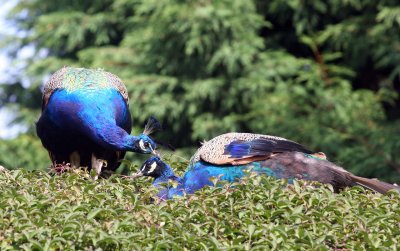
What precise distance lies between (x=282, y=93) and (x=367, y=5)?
49.6 inches

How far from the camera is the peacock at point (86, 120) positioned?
5.20m

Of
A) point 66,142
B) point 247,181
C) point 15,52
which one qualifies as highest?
point 247,181

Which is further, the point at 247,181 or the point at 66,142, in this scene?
the point at 66,142

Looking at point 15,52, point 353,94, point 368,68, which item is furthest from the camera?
point 15,52

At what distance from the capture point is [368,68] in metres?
10.0

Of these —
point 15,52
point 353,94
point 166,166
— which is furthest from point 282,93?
point 166,166

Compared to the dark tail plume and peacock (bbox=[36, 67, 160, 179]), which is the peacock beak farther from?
the dark tail plume

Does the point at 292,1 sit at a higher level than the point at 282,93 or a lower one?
higher

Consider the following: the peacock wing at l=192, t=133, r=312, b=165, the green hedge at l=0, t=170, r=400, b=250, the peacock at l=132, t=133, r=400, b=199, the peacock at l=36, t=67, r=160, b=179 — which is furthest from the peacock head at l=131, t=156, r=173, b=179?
the green hedge at l=0, t=170, r=400, b=250

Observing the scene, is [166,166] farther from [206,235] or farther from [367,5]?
[367,5]

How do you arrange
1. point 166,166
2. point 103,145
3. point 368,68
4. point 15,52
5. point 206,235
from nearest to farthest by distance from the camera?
point 206,235
point 166,166
point 103,145
point 368,68
point 15,52

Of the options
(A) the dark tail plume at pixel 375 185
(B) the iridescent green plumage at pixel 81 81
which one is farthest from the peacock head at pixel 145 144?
(A) the dark tail plume at pixel 375 185

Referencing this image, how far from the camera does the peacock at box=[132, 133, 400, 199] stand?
14.9 feet

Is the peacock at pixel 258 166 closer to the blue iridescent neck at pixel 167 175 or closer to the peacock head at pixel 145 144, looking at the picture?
the blue iridescent neck at pixel 167 175
